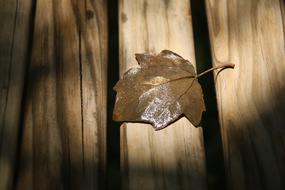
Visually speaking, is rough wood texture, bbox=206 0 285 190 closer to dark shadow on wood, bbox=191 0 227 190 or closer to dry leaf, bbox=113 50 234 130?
dry leaf, bbox=113 50 234 130

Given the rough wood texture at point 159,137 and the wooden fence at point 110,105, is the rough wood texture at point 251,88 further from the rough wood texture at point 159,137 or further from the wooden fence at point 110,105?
the rough wood texture at point 159,137

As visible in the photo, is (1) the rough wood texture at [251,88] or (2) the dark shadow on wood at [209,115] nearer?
(1) the rough wood texture at [251,88]

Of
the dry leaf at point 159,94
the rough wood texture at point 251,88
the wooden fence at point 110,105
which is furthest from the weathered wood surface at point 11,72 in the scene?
the rough wood texture at point 251,88

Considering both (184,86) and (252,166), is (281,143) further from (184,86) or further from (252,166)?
(184,86)

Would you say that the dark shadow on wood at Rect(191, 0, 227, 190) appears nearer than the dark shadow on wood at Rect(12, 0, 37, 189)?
No

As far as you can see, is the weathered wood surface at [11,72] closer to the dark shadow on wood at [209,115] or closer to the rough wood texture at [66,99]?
the rough wood texture at [66,99]

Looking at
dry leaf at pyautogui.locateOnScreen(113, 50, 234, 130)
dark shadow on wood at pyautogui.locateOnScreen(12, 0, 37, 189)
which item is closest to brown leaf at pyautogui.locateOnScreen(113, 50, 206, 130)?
dry leaf at pyautogui.locateOnScreen(113, 50, 234, 130)
